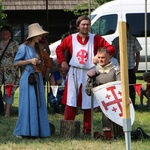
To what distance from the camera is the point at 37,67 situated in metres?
9.16

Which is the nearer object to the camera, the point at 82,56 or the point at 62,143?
the point at 62,143

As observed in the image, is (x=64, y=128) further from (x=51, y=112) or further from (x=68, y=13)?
(x=68, y=13)

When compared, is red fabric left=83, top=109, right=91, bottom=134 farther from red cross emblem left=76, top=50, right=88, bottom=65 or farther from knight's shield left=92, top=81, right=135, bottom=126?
knight's shield left=92, top=81, right=135, bottom=126

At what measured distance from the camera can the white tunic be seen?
911cm

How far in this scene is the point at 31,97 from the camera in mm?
9078

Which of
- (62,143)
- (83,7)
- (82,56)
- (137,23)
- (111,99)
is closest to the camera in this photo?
(111,99)

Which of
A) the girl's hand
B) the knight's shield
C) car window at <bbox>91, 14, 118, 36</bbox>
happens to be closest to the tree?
car window at <bbox>91, 14, 118, 36</bbox>

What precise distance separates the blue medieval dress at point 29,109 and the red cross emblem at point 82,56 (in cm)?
61

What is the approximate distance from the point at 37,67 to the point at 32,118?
27.8 inches

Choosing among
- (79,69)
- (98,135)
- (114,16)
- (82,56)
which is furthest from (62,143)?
(114,16)

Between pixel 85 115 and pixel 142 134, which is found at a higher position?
pixel 85 115

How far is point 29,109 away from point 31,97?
0.54ft

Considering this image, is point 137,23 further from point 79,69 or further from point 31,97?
point 31,97

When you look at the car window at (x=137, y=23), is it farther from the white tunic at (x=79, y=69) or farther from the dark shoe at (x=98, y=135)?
the dark shoe at (x=98, y=135)
